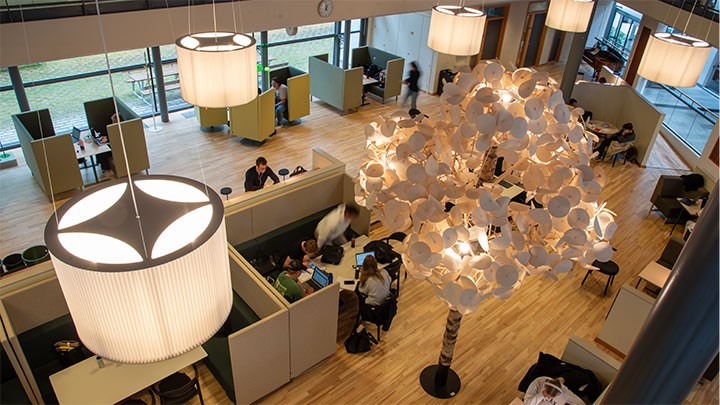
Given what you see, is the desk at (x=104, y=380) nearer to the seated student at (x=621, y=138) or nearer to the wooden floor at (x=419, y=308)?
the wooden floor at (x=419, y=308)

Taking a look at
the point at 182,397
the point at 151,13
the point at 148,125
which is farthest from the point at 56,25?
the point at 182,397

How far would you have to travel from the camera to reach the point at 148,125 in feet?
35.2

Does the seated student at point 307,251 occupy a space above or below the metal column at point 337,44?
below

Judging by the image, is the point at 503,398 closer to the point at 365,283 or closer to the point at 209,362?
the point at 365,283

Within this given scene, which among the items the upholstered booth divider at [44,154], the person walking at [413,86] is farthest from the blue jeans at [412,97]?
the upholstered booth divider at [44,154]

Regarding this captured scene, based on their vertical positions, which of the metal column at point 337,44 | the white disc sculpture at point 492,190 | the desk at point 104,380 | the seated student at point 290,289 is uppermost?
the white disc sculpture at point 492,190

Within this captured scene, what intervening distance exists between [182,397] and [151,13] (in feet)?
17.3

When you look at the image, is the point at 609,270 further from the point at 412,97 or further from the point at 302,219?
the point at 412,97

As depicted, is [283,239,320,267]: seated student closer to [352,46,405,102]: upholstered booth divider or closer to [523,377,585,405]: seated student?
[523,377,585,405]: seated student

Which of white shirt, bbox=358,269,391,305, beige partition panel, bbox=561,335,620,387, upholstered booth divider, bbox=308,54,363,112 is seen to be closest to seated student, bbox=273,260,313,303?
white shirt, bbox=358,269,391,305

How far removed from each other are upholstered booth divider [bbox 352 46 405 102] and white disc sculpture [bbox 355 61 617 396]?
8.76m

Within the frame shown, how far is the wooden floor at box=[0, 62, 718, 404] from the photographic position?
5688mm

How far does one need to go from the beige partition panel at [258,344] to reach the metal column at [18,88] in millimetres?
5697

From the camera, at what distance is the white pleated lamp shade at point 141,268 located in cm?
145
